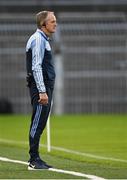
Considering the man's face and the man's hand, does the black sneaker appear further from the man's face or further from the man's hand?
the man's face

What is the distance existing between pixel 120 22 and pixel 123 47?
92.7 inches

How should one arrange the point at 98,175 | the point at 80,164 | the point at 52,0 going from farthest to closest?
1. the point at 52,0
2. the point at 80,164
3. the point at 98,175

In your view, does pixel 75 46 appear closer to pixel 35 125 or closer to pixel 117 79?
pixel 117 79

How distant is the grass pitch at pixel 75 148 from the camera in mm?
11500

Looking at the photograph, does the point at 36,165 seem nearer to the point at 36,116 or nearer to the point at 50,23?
the point at 36,116

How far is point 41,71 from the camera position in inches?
456

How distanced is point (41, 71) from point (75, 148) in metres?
6.08

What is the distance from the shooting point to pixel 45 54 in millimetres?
11805

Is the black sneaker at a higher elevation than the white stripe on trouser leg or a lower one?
lower

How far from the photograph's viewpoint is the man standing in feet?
38.3

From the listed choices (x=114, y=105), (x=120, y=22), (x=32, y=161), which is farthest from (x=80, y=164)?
(x=120, y=22)

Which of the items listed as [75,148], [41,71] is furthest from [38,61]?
[75,148]

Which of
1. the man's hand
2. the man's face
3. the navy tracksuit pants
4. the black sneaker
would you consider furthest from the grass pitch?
the man's face

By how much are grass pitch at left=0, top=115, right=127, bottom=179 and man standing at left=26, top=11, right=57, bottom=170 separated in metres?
0.38
